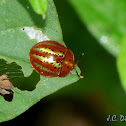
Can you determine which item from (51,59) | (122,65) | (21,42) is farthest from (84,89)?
(122,65)

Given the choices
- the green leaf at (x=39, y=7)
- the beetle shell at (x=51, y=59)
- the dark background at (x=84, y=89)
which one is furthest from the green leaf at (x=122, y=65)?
the dark background at (x=84, y=89)

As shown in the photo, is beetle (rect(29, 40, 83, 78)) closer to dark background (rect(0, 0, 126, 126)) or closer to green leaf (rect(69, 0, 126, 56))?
green leaf (rect(69, 0, 126, 56))

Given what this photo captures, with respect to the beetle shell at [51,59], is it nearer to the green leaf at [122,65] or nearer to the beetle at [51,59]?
the beetle at [51,59]

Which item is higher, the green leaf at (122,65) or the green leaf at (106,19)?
the green leaf at (106,19)

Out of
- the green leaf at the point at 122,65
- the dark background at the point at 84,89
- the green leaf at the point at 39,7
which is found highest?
the dark background at the point at 84,89

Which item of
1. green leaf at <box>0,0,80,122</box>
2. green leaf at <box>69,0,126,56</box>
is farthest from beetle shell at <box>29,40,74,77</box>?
green leaf at <box>69,0,126,56</box>

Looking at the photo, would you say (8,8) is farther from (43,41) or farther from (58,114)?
(58,114)
